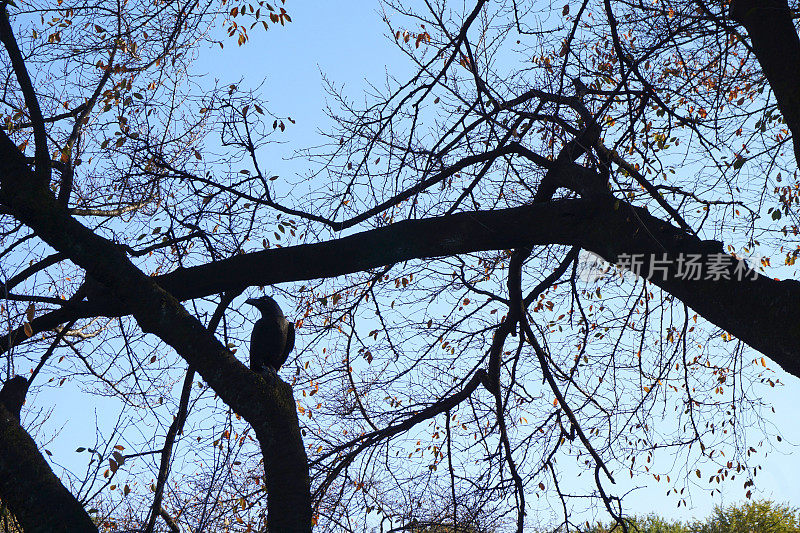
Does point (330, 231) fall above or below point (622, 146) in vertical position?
below

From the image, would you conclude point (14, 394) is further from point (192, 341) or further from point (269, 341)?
point (269, 341)

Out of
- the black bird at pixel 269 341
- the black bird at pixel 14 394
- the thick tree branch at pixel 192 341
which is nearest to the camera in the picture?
the thick tree branch at pixel 192 341

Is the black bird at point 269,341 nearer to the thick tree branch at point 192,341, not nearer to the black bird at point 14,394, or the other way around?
the thick tree branch at point 192,341

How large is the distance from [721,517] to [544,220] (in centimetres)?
1385

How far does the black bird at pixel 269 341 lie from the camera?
14.0 feet

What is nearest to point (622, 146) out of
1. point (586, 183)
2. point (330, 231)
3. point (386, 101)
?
point (586, 183)

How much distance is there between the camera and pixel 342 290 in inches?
250

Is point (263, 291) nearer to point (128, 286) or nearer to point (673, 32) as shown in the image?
point (128, 286)

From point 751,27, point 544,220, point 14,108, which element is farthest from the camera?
point 14,108

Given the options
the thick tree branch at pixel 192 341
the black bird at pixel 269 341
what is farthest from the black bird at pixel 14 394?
the black bird at pixel 269 341

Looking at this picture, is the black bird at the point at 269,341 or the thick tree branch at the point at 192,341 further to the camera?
the black bird at the point at 269,341

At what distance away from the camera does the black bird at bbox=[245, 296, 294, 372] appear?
169 inches

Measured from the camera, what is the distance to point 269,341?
4301mm

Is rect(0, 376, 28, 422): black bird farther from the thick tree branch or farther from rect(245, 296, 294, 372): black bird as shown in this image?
rect(245, 296, 294, 372): black bird
